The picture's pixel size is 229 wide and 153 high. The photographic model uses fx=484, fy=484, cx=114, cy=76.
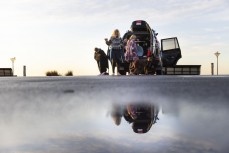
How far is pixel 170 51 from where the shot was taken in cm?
2339

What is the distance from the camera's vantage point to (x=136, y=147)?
6.73 feet

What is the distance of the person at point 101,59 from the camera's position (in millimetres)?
19750

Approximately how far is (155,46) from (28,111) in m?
17.4

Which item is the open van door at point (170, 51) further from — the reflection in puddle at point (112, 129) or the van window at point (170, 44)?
the reflection in puddle at point (112, 129)

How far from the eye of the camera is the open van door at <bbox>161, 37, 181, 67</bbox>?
75.1 feet

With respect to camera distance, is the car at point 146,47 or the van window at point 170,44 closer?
the car at point 146,47

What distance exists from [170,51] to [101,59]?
4946mm

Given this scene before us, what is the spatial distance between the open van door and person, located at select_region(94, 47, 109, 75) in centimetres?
374

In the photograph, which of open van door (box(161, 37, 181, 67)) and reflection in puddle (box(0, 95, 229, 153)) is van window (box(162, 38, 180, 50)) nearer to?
open van door (box(161, 37, 181, 67))

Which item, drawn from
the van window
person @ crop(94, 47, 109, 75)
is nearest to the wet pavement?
person @ crop(94, 47, 109, 75)

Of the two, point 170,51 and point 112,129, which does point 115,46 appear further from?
point 112,129

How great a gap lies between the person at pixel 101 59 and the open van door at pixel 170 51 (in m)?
3.74

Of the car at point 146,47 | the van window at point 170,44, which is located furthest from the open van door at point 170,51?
the car at point 146,47

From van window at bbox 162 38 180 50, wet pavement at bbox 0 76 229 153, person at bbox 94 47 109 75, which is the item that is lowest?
wet pavement at bbox 0 76 229 153
